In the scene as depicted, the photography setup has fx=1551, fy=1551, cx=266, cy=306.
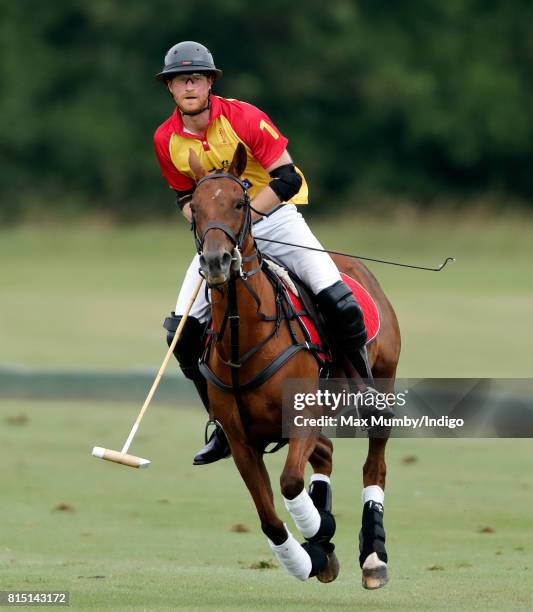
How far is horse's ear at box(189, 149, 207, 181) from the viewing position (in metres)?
7.06

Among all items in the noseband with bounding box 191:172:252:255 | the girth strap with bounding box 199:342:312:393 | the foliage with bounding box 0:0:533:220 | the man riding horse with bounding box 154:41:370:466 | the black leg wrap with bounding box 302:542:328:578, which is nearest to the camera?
the noseband with bounding box 191:172:252:255

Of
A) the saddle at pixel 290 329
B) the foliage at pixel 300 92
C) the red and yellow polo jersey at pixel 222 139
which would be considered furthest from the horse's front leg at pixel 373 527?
the foliage at pixel 300 92

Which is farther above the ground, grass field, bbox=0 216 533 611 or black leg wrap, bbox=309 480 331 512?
black leg wrap, bbox=309 480 331 512

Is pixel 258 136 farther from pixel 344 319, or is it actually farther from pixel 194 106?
pixel 344 319

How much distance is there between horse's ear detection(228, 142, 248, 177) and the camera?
23.3 ft

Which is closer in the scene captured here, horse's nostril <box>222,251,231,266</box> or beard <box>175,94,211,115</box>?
horse's nostril <box>222,251,231,266</box>

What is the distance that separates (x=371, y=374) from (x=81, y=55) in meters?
35.4

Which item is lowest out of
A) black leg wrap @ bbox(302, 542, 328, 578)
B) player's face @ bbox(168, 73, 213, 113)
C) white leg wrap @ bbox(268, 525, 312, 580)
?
black leg wrap @ bbox(302, 542, 328, 578)

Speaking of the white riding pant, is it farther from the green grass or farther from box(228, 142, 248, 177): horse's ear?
the green grass

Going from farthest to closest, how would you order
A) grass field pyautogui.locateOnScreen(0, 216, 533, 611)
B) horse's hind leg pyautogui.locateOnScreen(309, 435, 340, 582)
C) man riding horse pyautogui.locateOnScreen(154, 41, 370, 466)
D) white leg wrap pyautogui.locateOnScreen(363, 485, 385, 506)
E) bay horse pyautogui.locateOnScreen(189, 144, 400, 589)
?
white leg wrap pyautogui.locateOnScreen(363, 485, 385, 506) → horse's hind leg pyautogui.locateOnScreen(309, 435, 340, 582) → grass field pyautogui.locateOnScreen(0, 216, 533, 611) → man riding horse pyautogui.locateOnScreen(154, 41, 370, 466) → bay horse pyautogui.locateOnScreen(189, 144, 400, 589)

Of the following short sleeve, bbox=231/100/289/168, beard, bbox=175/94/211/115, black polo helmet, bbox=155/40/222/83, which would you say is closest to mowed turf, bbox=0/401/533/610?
short sleeve, bbox=231/100/289/168

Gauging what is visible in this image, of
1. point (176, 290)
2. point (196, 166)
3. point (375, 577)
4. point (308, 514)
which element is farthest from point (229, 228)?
point (176, 290)

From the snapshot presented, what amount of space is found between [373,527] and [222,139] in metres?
2.12

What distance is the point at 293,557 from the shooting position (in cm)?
730
